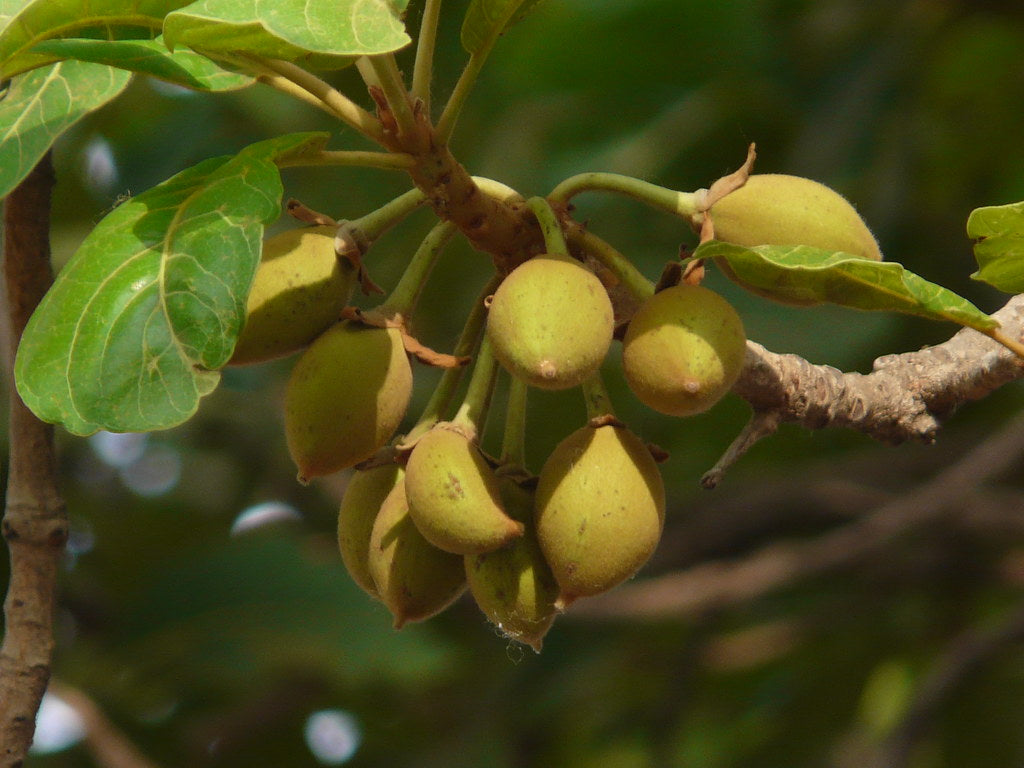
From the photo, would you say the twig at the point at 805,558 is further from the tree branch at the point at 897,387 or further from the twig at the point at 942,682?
the tree branch at the point at 897,387

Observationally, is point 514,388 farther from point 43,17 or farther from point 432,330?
point 432,330

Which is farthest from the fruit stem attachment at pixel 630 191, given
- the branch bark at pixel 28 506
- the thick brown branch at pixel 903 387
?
the branch bark at pixel 28 506

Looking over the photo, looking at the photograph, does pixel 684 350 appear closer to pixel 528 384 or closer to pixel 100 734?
pixel 528 384

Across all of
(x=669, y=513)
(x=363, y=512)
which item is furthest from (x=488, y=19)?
(x=669, y=513)

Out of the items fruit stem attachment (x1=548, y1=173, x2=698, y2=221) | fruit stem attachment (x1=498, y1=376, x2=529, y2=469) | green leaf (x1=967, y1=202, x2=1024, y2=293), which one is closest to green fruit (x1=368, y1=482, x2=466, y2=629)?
fruit stem attachment (x1=498, y1=376, x2=529, y2=469)

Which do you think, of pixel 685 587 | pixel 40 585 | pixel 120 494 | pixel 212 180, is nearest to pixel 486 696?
pixel 685 587

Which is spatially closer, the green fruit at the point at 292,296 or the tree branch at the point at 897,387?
the green fruit at the point at 292,296

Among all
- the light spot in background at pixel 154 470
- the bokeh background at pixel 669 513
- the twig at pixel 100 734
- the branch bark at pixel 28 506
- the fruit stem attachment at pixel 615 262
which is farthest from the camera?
the light spot in background at pixel 154 470
